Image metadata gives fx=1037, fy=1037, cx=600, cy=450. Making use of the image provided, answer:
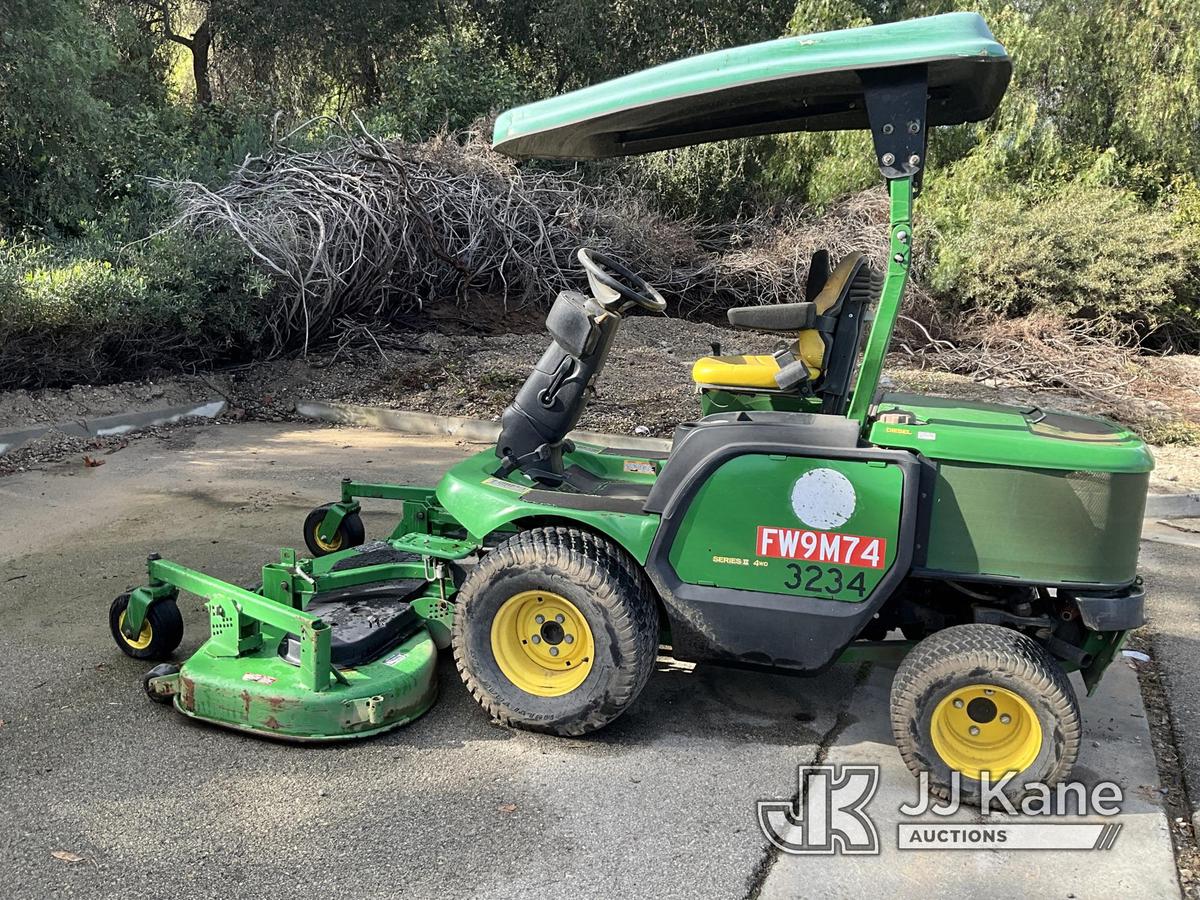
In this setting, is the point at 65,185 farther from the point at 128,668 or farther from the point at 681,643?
the point at 681,643

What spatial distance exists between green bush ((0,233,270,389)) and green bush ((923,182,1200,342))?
8309 mm

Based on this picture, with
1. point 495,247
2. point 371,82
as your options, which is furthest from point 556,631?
point 371,82

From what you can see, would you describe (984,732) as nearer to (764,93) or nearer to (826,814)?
(826,814)

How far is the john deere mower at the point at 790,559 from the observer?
323 centimetres

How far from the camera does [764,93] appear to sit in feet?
11.3

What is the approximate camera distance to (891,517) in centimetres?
324

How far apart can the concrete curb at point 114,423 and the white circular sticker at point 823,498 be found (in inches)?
260

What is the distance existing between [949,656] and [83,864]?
2583 mm

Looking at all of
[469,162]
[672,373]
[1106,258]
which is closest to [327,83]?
[469,162]

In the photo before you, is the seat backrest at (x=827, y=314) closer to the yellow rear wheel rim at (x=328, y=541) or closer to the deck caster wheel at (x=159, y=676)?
the yellow rear wheel rim at (x=328, y=541)

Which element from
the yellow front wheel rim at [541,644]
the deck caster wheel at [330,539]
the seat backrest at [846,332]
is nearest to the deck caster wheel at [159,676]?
the yellow front wheel rim at [541,644]

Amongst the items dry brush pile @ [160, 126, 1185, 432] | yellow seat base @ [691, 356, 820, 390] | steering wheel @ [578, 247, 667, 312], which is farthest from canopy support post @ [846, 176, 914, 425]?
dry brush pile @ [160, 126, 1185, 432]

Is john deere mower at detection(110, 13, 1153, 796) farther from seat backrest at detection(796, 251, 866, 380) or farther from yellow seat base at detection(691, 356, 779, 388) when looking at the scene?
yellow seat base at detection(691, 356, 779, 388)

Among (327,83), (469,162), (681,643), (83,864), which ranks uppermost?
(327,83)
